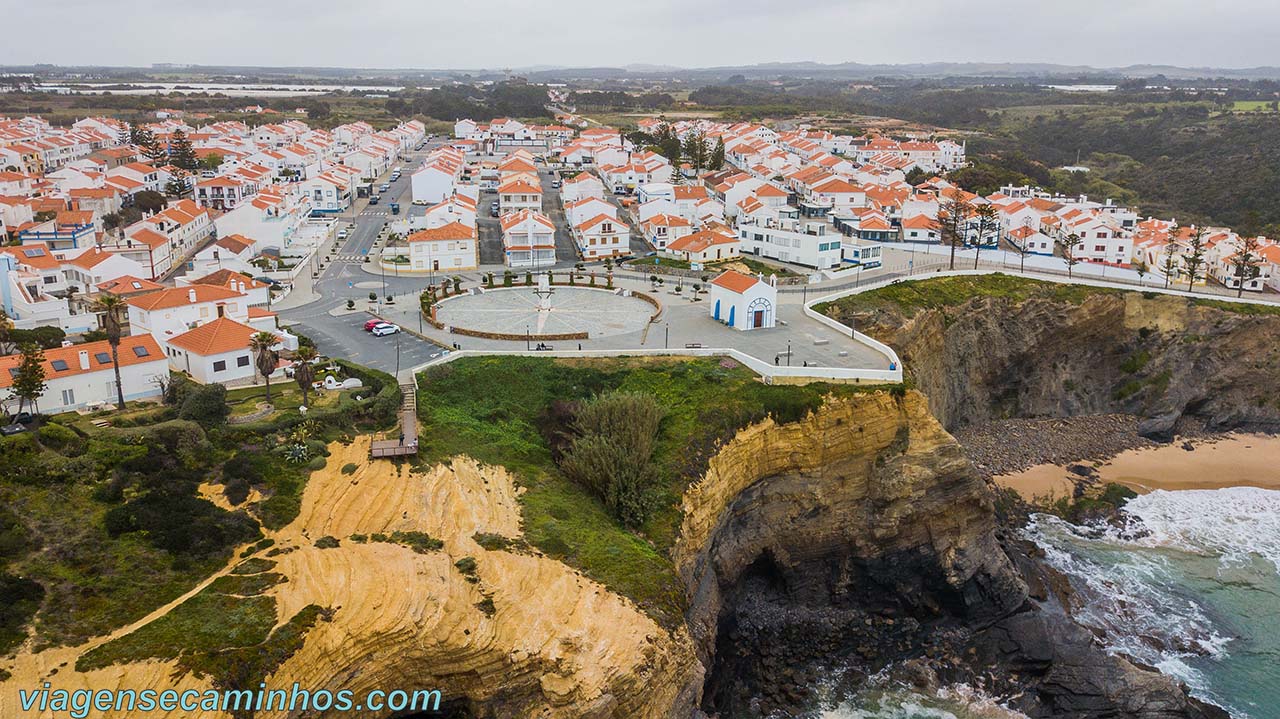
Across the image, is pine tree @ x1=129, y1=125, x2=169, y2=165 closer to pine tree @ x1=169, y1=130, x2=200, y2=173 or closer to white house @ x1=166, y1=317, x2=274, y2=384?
pine tree @ x1=169, y1=130, x2=200, y2=173

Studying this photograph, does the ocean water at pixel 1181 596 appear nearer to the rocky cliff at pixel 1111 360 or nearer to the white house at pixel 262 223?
the rocky cliff at pixel 1111 360

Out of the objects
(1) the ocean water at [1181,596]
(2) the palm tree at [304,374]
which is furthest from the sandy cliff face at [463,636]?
(1) the ocean water at [1181,596]

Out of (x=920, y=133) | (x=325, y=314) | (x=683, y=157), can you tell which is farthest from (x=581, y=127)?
(x=325, y=314)

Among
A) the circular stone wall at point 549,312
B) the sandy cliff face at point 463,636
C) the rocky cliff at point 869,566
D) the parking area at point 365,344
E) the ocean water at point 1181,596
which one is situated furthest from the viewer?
the circular stone wall at point 549,312

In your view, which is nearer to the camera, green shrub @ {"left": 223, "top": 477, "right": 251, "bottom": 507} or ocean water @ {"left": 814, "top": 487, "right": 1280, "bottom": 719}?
green shrub @ {"left": 223, "top": 477, "right": 251, "bottom": 507}

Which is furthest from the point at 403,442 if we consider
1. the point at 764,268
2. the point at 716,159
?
the point at 716,159

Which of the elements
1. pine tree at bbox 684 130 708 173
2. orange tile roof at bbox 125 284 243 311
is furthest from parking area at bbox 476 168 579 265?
→ orange tile roof at bbox 125 284 243 311
